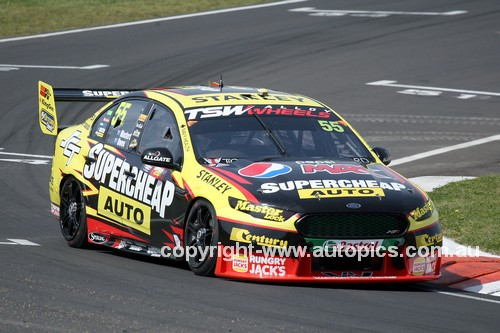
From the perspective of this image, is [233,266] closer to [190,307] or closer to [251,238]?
[251,238]

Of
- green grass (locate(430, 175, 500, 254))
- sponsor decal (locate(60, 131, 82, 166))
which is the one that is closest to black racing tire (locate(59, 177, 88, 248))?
sponsor decal (locate(60, 131, 82, 166))

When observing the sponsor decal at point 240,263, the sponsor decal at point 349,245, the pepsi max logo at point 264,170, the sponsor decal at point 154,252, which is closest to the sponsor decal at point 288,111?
the pepsi max logo at point 264,170

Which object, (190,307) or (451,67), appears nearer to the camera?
(190,307)

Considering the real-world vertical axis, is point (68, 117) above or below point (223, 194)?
below

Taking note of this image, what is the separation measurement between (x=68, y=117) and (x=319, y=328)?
1351 centimetres

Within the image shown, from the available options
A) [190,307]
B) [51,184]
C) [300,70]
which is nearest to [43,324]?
[190,307]

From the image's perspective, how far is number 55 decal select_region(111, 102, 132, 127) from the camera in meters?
11.0

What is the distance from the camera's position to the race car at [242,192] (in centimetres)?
882

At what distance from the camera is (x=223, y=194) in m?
9.08

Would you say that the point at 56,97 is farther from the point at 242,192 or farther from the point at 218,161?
the point at 242,192

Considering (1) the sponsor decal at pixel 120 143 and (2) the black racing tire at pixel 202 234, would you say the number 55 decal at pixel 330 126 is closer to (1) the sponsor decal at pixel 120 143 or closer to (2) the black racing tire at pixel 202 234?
(2) the black racing tire at pixel 202 234

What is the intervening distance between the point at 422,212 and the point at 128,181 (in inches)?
103

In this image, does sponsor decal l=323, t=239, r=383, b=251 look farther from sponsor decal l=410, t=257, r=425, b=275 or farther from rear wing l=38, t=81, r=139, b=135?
rear wing l=38, t=81, r=139, b=135

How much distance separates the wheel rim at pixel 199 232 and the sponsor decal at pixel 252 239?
28cm
